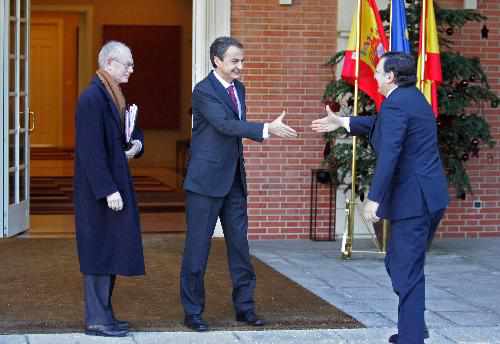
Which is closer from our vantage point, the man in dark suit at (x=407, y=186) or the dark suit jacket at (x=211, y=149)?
the man in dark suit at (x=407, y=186)

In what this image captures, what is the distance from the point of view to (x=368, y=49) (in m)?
9.12

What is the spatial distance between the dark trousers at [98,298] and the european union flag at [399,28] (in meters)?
3.46

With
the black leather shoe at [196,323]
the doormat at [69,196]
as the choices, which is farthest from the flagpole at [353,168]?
the doormat at [69,196]

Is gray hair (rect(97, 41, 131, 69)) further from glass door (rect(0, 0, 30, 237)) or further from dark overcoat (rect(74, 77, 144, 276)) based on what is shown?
glass door (rect(0, 0, 30, 237))

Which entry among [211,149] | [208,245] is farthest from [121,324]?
[211,149]

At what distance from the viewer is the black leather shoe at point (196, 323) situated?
6.50m

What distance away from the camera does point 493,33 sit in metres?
10.6

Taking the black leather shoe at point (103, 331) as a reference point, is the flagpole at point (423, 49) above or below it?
above

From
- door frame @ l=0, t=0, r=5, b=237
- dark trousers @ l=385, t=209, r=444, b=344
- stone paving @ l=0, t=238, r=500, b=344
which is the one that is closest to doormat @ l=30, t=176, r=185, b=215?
door frame @ l=0, t=0, r=5, b=237

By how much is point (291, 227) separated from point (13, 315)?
4092mm

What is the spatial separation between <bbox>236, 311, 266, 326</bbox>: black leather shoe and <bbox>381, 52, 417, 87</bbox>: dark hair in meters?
1.66

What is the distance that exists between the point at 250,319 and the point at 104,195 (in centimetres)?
121

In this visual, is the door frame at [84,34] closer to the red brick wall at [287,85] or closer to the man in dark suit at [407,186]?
the red brick wall at [287,85]

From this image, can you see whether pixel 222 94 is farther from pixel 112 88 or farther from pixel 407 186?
pixel 407 186
